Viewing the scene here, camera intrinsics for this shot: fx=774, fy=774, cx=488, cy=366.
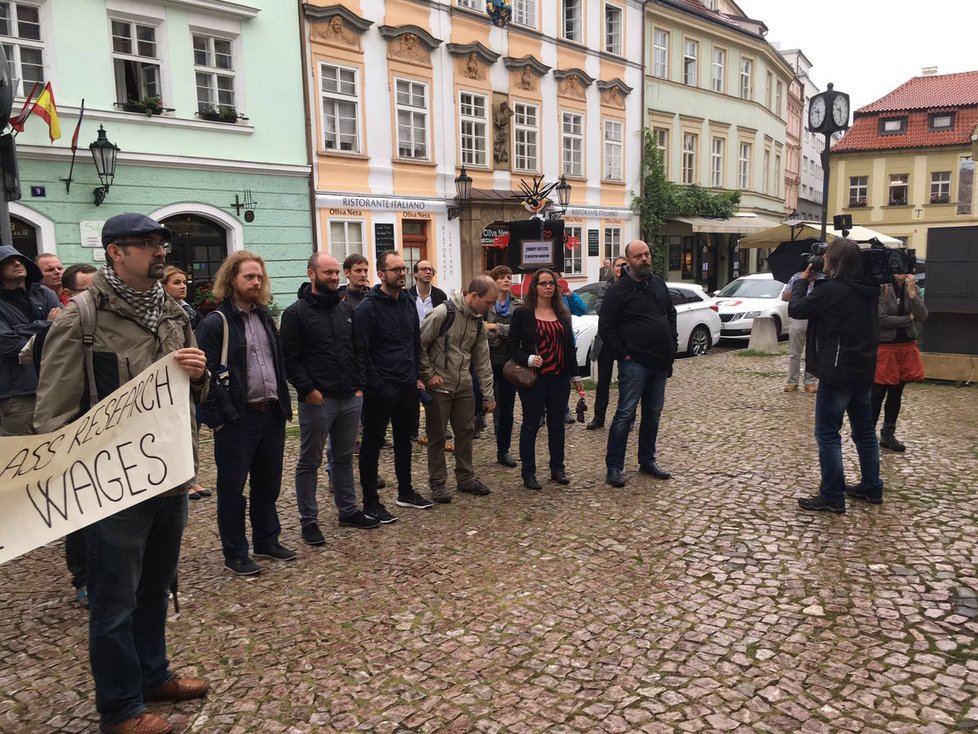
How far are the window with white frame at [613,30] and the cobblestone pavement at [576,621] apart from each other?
22.8 meters

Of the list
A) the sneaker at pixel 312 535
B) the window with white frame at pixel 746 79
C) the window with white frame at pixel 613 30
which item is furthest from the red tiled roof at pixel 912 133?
the sneaker at pixel 312 535

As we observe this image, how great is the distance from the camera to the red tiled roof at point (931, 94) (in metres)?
44.3

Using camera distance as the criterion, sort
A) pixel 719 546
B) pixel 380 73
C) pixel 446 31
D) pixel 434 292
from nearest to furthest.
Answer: pixel 719 546
pixel 434 292
pixel 380 73
pixel 446 31

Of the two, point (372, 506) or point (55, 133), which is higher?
point (55, 133)

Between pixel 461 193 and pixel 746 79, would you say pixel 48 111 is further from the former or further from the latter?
pixel 746 79

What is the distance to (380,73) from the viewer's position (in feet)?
61.4

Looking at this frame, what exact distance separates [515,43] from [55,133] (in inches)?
529

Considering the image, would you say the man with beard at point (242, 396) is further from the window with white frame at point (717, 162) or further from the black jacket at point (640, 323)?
the window with white frame at point (717, 162)

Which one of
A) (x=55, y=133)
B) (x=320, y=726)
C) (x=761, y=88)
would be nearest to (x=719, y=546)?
(x=320, y=726)

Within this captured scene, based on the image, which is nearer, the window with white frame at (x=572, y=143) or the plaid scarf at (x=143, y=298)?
the plaid scarf at (x=143, y=298)

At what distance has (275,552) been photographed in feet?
16.4

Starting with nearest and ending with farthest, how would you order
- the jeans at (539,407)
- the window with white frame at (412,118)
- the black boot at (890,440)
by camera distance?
1. the jeans at (539,407)
2. the black boot at (890,440)
3. the window with white frame at (412,118)

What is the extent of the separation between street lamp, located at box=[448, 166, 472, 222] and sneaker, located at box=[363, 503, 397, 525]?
15782mm

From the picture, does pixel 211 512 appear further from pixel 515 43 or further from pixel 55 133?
pixel 515 43
